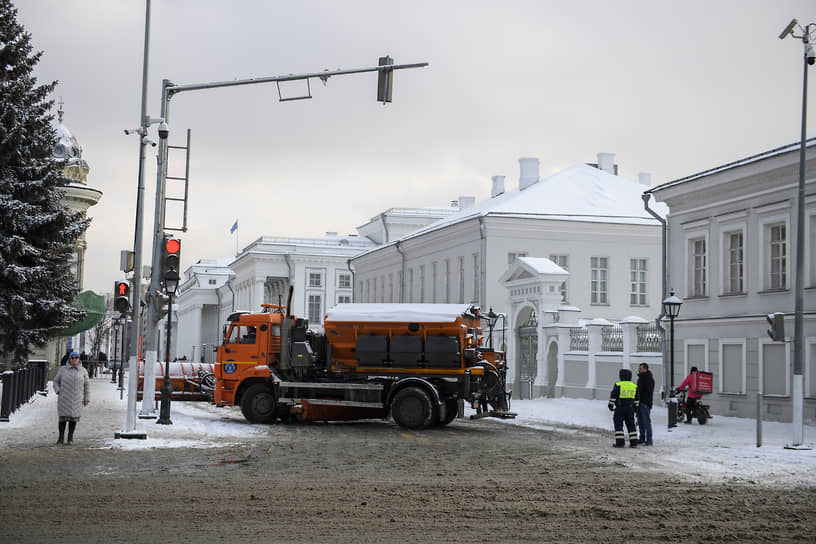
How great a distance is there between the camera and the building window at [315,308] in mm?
94812

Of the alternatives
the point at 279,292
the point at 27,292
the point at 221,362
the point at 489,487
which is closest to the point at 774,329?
the point at 489,487

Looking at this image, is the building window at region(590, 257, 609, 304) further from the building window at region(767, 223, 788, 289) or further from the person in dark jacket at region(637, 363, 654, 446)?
the person in dark jacket at region(637, 363, 654, 446)

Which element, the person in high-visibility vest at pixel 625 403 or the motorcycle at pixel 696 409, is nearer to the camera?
the person in high-visibility vest at pixel 625 403

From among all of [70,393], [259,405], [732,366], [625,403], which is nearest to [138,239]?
[70,393]

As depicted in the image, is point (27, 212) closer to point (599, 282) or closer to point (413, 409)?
point (413, 409)

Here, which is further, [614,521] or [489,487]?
[489,487]

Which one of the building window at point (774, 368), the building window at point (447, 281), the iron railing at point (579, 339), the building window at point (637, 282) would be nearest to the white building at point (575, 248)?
the building window at point (637, 282)

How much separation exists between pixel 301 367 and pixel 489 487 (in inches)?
520

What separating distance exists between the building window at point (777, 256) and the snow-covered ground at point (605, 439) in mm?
3713

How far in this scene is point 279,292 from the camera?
324 ft

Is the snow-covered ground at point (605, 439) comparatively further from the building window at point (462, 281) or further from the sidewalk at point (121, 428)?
the building window at point (462, 281)

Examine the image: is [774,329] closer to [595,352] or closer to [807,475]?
[807,475]

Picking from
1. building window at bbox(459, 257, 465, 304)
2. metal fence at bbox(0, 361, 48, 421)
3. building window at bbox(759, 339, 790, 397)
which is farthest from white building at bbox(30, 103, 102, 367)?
building window at bbox(759, 339, 790, 397)

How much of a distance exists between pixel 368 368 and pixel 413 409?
162 centimetres
